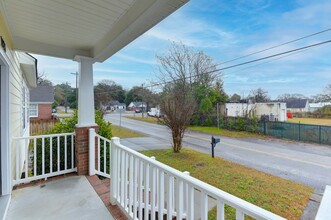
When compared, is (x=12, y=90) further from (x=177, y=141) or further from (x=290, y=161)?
(x=290, y=161)

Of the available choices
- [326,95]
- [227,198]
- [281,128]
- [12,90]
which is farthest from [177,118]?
[326,95]

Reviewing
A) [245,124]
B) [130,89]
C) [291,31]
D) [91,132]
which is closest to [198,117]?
[245,124]

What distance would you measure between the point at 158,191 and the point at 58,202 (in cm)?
182

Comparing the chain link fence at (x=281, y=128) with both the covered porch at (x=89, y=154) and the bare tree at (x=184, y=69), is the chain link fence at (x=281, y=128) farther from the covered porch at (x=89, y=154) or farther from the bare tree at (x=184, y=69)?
the covered porch at (x=89, y=154)

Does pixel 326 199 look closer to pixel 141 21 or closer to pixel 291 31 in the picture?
pixel 141 21

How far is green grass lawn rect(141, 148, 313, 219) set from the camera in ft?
11.8

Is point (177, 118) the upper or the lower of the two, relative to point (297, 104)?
lower

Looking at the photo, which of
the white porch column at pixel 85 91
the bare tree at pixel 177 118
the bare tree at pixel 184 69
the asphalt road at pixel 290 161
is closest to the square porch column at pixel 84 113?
the white porch column at pixel 85 91

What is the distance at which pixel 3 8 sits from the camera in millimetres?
2324

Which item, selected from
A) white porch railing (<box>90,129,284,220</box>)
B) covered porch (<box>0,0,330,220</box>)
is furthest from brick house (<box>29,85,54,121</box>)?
white porch railing (<box>90,129,284,220</box>)

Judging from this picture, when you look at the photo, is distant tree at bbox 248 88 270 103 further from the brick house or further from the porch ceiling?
the porch ceiling

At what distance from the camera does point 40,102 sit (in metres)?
17.3

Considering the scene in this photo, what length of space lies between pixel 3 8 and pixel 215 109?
55.3 feet

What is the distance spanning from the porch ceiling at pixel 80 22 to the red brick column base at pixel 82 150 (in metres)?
1.52
